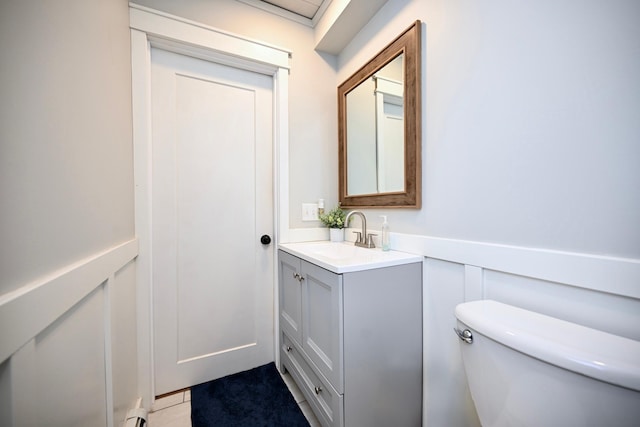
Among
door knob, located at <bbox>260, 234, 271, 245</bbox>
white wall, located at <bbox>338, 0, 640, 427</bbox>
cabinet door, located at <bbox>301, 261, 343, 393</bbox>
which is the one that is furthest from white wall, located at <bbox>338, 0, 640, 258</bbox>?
door knob, located at <bbox>260, 234, 271, 245</bbox>

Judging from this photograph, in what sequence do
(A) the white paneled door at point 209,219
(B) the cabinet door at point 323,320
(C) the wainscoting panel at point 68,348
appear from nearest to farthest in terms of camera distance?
(C) the wainscoting panel at point 68,348 < (B) the cabinet door at point 323,320 < (A) the white paneled door at point 209,219

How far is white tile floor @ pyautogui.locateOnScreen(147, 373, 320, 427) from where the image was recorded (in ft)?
3.93

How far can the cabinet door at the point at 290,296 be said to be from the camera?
1.28m

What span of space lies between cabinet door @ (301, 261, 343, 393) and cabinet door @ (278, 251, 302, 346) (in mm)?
67

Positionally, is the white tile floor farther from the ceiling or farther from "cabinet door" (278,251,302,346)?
the ceiling

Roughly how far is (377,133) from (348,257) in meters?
0.74

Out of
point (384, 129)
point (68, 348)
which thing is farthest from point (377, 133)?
point (68, 348)

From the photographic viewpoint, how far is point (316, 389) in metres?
1.10

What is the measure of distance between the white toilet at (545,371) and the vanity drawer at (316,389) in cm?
51

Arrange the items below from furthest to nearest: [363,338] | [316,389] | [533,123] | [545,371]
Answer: [316,389] < [363,338] < [533,123] < [545,371]

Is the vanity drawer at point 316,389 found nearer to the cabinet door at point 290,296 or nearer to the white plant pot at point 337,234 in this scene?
the cabinet door at point 290,296

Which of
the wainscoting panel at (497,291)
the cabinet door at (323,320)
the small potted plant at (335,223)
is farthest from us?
the small potted plant at (335,223)

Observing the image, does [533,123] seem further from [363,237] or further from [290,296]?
[290,296]

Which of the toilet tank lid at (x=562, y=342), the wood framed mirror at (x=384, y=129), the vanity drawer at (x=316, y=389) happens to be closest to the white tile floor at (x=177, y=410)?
the vanity drawer at (x=316, y=389)
